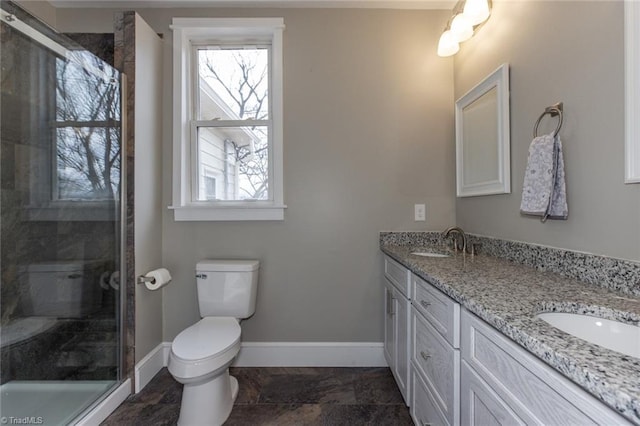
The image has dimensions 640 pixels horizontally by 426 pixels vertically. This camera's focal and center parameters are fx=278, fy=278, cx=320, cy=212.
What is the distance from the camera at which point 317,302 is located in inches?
79.4

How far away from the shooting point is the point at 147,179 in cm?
185

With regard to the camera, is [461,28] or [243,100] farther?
[243,100]

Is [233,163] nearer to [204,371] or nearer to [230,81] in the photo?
[230,81]

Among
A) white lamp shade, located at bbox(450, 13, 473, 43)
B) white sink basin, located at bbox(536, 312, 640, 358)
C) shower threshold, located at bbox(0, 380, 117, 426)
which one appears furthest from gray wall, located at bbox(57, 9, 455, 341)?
white sink basin, located at bbox(536, 312, 640, 358)

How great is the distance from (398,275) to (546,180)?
0.82 metres

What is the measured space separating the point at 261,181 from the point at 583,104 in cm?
176

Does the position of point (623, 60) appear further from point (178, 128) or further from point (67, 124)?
point (67, 124)

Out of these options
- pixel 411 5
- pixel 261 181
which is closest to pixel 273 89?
pixel 261 181

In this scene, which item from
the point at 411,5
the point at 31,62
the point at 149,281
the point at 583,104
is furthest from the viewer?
the point at 411,5

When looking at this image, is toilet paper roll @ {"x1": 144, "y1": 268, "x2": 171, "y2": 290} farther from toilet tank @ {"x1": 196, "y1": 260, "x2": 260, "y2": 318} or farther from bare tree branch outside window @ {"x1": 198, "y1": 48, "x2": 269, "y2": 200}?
bare tree branch outside window @ {"x1": 198, "y1": 48, "x2": 269, "y2": 200}

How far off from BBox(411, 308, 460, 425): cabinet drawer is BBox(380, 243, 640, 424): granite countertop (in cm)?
21

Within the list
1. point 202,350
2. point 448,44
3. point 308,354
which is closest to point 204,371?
point 202,350

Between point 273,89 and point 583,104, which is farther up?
point 273,89

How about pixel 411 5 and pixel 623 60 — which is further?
pixel 411 5
